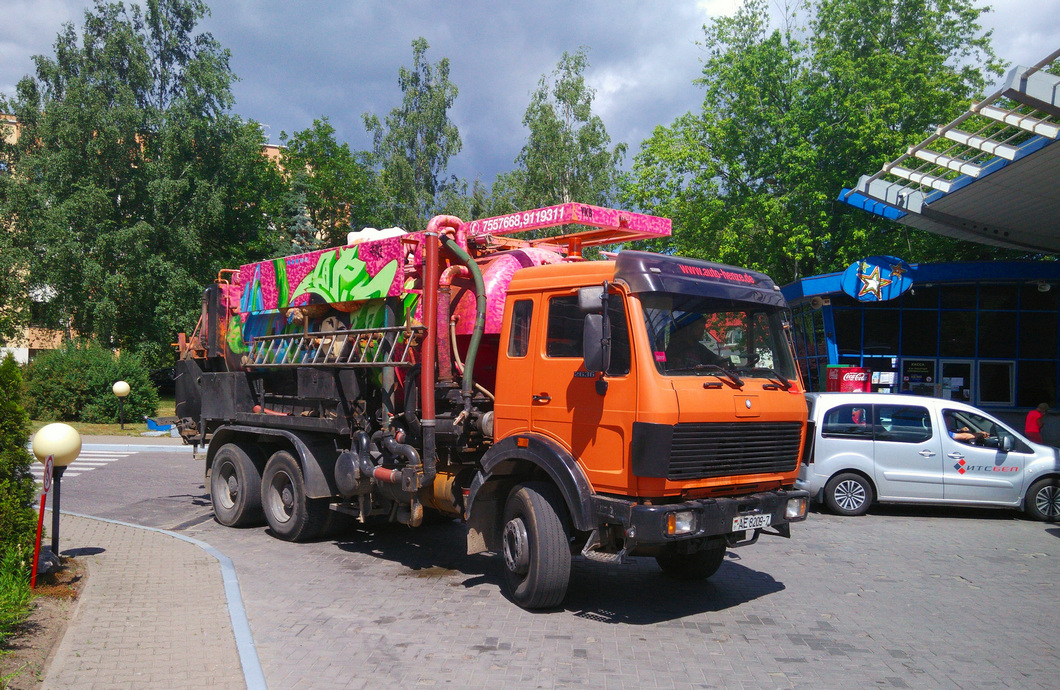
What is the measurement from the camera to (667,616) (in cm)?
634

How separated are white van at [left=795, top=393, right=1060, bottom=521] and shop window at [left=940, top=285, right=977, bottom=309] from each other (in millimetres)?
12500

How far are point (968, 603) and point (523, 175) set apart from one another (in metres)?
31.7

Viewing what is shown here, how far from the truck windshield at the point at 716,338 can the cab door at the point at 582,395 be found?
0.27 m

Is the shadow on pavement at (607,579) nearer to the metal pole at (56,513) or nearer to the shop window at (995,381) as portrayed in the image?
the metal pole at (56,513)

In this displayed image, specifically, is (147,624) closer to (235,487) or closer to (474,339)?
(474,339)

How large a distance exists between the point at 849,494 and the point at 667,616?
620 centimetres

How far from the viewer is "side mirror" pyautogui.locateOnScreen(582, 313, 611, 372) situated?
562cm

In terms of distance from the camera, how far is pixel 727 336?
6305 millimetres

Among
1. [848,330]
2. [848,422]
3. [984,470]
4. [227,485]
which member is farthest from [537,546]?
[848,330]

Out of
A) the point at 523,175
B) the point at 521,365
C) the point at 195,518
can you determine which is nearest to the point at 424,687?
the point at 521,365

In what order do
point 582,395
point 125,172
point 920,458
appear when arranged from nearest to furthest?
point 582,395
point 920,458
point 125,172

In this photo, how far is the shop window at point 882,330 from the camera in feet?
75.2

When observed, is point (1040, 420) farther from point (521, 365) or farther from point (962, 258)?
point (962, 258)

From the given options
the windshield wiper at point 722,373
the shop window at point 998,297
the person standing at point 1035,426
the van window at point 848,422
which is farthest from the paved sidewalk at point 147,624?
the shop window at point 998,297
